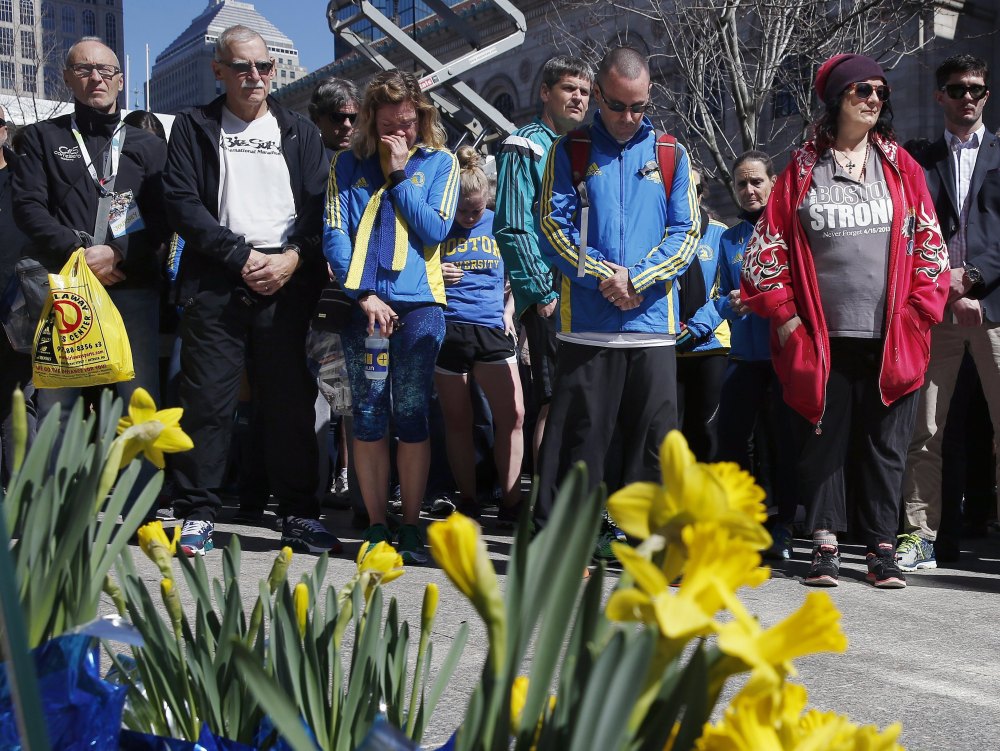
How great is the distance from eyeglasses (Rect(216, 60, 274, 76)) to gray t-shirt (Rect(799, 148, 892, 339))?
2.22 m

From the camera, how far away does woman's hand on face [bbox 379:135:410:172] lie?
4926 millimetres

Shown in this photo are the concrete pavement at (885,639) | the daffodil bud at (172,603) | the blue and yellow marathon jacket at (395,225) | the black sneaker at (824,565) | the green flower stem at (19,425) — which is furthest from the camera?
the blue and yellow marathon jacket at (395,225)

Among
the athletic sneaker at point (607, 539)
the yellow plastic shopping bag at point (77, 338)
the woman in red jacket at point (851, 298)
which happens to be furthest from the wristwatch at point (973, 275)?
the yellow plastic shopping bag at point (77, 338)

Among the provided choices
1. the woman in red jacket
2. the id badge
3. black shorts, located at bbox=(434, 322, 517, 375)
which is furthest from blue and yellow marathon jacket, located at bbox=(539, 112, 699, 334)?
the id badge

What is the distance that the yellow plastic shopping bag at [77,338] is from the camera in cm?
461

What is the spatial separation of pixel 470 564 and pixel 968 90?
4.97 meters

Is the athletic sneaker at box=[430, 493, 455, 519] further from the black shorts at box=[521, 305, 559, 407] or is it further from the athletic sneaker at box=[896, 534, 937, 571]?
the athletic sneaker at box=[896, 534, 937, 571]

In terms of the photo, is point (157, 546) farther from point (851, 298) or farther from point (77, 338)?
point (851, 298)

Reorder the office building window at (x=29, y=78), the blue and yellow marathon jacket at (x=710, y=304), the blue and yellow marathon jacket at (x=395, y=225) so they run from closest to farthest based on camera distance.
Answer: the blue and yellow marathon jacket at (x=395, y=225), the blue and yellow marathon jacket at (x=710, y=304), the office building window at (x=29, y=78)

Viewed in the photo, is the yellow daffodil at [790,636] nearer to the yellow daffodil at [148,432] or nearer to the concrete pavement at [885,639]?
the yellow daffodil at [148,432]

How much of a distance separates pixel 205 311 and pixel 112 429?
3.73 m

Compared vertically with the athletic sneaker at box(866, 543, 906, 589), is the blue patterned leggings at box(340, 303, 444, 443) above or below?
above

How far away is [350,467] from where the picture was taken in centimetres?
632

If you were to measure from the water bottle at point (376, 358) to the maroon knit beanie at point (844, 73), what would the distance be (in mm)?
1940
